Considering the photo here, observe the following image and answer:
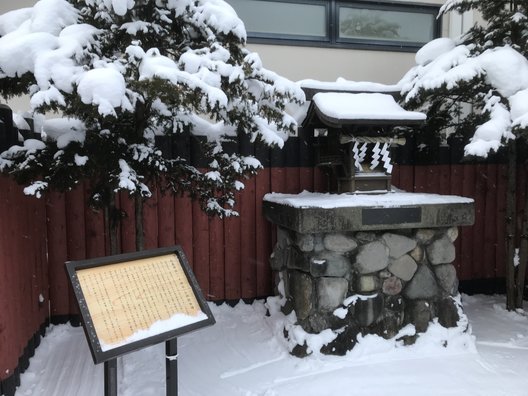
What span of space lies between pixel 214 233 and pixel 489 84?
3388 millimetres

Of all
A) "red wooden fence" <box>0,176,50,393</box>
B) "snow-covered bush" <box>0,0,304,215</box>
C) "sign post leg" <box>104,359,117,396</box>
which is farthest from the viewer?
"red wooden fence" <box>0,176,50,393</box>

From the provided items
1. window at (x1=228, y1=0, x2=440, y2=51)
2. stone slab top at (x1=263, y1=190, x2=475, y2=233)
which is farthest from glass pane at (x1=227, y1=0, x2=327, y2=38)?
stone slab top at (x1=263, y1=190, x2=475, y2=233)

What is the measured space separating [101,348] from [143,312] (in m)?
0.34

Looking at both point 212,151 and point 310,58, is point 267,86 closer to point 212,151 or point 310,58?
point 212,151

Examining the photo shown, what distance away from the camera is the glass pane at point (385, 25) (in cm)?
714

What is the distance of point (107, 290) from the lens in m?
2.56

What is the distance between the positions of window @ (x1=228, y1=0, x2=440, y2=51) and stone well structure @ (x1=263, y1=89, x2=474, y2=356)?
2698 mm

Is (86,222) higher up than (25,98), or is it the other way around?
(25,98)

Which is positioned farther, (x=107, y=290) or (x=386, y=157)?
(x=386, y=157)

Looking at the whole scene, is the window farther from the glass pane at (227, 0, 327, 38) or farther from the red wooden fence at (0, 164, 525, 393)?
the red wooden fence at (0, 164, 525, 393)

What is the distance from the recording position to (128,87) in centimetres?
293

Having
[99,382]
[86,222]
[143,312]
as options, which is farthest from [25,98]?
[143,312]

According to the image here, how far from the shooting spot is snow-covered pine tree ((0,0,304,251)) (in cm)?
268

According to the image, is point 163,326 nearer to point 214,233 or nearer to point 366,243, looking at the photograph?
point 366,243
